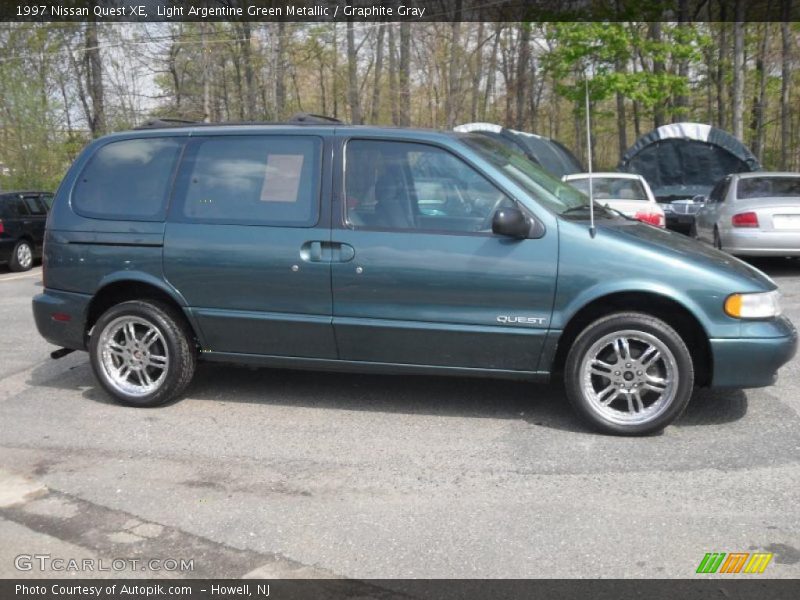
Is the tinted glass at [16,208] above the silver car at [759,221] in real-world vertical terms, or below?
above

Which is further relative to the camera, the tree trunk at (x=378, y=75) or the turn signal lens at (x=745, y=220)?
the tree trunk at (x=378, y=75)

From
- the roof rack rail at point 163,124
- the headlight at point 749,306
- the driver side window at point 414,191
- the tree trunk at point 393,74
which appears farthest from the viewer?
the tree trunk at point 393,74

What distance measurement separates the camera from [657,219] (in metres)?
11.2

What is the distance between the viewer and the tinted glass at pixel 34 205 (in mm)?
15953

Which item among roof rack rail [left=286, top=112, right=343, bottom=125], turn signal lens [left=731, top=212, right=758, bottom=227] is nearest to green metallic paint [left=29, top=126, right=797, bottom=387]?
roof rack rail [left=286, top=112, right=343, bottom=125]

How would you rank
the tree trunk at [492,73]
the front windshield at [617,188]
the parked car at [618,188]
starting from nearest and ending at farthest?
the parked car at [618,188]
the front windshield at [617,188]
the tree trunk at [492,73]

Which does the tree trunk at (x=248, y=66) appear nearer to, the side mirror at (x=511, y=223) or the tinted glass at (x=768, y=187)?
the tinted glass at (x=768, y=187)

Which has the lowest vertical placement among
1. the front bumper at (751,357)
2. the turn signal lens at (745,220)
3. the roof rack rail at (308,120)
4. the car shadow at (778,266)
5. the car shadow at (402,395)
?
the car shadow at (402,395)

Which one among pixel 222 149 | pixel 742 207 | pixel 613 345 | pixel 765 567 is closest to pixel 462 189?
pixel 613 345

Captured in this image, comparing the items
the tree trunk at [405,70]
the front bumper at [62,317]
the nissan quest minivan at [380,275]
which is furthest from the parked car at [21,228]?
the tree trunk at [405,70]

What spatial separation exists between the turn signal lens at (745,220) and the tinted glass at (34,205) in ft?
43.3

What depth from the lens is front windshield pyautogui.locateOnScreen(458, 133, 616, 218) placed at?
4898 millimetres

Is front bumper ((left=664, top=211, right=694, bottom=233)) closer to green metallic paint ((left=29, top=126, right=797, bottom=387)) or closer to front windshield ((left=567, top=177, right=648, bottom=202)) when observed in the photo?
front windshield ((left=567, top=177, right=648, bottom=202))

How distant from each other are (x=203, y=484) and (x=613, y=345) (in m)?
2.47
